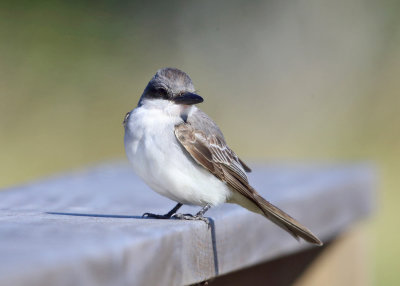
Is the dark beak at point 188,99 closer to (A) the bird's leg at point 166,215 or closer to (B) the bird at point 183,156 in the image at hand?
(B) the bird at point 183,156

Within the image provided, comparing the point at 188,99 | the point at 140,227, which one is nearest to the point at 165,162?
the point at 188,99

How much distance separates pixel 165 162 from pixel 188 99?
1.08 feet

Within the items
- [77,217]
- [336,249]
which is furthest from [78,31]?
[77,217]

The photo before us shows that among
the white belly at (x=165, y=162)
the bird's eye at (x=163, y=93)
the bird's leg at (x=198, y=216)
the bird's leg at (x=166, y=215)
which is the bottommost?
the bird's leg at (x=166, y=215)

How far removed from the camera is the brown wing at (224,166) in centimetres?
320

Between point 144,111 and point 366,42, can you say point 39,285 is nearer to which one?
point 144,111

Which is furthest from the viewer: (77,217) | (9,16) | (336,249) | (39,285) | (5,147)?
(9,16)

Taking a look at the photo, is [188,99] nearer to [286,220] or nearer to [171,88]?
[171,88]

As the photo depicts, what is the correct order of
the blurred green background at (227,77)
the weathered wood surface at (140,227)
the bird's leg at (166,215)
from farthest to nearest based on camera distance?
the blurred green background at (227,77)
the bird's leg at (166,215)
the weathered wood surface at (140,227)

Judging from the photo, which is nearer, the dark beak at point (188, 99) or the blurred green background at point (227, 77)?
the dark beak at point (188, 99)

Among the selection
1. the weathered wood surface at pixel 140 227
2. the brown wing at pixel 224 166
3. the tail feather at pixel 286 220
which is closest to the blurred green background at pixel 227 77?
the weathered wood surface at pixel 140 227

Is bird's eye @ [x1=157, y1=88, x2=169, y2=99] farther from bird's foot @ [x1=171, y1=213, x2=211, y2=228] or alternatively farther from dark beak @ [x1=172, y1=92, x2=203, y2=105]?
bird's foot @ [x1=171, y1=213, x2=211, y2=228]

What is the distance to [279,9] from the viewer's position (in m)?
9.44

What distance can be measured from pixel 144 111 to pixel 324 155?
17.8ft
